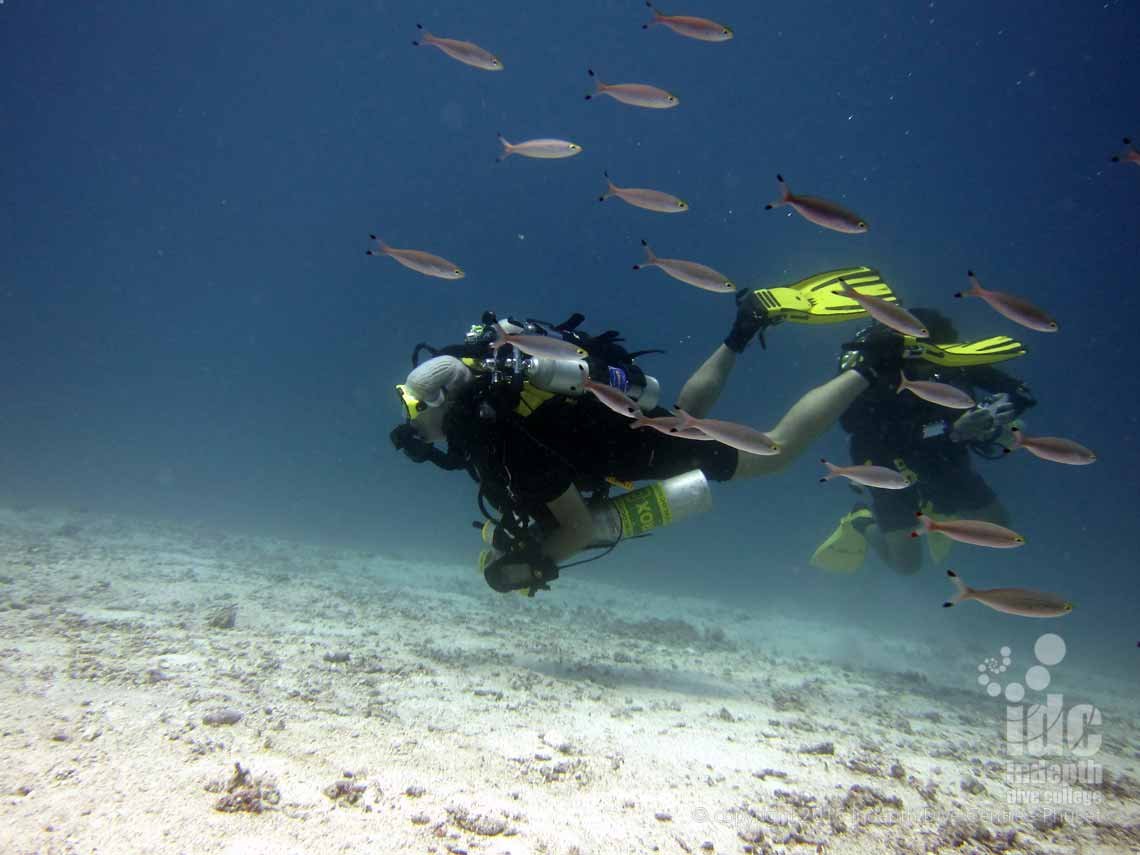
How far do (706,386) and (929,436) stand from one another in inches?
126

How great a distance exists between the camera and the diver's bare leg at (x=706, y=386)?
6.05 meters

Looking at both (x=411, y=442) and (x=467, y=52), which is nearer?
(x=411, y=442)

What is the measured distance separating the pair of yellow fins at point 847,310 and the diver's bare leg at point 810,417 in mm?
638

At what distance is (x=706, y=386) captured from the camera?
6039 millimetres

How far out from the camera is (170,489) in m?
36.5

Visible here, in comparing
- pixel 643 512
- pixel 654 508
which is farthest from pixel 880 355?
pixel 643 512

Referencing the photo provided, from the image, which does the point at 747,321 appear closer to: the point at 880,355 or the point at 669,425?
the point at 880,355

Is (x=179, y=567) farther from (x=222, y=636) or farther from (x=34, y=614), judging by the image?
(x=222, y=636)

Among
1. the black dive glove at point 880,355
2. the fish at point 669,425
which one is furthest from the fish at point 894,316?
the fish at point 669,425

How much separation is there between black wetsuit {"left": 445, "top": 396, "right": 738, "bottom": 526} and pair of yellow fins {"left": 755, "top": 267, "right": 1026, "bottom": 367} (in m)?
1.55

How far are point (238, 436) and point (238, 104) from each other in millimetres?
40227

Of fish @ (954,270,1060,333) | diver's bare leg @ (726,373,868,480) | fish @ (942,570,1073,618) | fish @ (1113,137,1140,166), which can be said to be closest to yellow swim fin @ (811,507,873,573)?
diver's bare leg @ (726,373,868,480)

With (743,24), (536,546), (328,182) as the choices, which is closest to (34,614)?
(536,546)

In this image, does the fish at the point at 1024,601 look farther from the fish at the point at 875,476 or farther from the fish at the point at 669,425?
the fish at the point at 669,425
